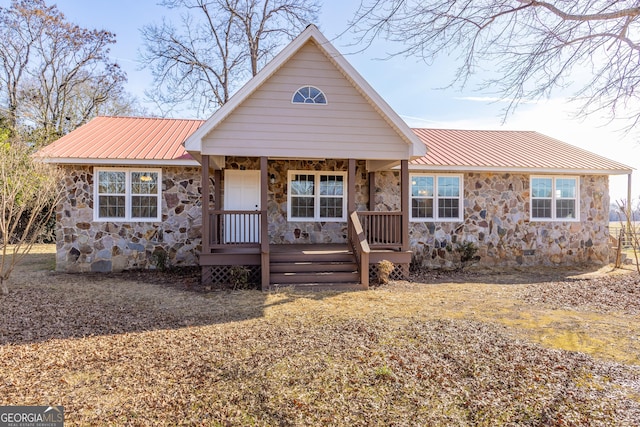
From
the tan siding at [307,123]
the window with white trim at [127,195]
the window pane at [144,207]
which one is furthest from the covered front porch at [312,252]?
the window pane at [144,207]

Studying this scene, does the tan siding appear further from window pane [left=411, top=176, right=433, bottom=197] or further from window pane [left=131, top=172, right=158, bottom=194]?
window pane [left=131, top=172, right=158, bottom=194]

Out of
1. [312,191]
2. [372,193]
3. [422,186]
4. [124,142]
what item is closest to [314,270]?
[312,191]

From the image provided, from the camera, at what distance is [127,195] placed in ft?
34.2

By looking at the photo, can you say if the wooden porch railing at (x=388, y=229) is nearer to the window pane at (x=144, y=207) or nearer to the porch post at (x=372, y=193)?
the porch post at (x=372, y=193)

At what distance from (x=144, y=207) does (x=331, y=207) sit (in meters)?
5.40

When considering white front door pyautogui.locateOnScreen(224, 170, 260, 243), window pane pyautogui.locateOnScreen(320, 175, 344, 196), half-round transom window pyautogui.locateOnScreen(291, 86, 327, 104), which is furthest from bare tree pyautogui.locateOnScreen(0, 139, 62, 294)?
window pane pyautogui.locateOnScreen(320, 175, 344, 196)

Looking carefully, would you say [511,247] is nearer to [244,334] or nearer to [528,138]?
[528,138]

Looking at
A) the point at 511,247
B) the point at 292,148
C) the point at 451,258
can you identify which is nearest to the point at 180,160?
the point at 292,148

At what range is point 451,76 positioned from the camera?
21.9 ft

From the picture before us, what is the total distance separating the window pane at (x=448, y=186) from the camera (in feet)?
38.0

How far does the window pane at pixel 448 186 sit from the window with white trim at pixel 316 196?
9.87 ft

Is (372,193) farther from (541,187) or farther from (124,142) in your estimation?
(124,142)

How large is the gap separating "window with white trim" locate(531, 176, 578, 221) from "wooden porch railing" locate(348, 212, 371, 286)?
21.9 feet

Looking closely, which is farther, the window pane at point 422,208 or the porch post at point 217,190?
the window pane at point 422,208
